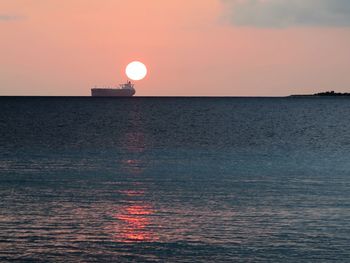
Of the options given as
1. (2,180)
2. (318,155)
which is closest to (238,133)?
(318,155)

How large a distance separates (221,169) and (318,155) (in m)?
18.0

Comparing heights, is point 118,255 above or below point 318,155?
below

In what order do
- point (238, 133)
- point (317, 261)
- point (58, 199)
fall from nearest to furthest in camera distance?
point (317, 261) < point (58, 199) < point (238, 133)

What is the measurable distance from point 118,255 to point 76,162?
106 feet

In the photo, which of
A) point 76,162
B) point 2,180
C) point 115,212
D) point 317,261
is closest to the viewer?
point 317,261

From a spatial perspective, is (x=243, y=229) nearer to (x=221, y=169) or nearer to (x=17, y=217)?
(x=17, y=217)

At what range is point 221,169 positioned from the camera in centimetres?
5272

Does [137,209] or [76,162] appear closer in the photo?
[137,209]

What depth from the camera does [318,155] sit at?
2689 inches

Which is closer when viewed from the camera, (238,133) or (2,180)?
(2,180)

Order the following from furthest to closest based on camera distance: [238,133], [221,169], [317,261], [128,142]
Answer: [238,133] < [128,142] < [221,169] < [317,261]

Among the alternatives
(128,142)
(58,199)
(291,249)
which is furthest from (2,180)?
(128,142)

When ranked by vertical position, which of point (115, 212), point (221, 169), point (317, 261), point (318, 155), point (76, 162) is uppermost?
point (318, 155)

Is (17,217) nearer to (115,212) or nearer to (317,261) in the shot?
(115,212)
